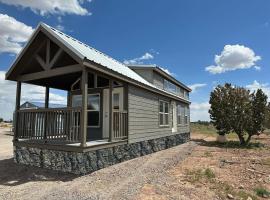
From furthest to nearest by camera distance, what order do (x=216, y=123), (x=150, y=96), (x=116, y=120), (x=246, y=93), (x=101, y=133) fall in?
(x=216, y=123) < (x=246, y=93) < (x=150, y=96) < (x=101, y=133) < (x=116, y=120)

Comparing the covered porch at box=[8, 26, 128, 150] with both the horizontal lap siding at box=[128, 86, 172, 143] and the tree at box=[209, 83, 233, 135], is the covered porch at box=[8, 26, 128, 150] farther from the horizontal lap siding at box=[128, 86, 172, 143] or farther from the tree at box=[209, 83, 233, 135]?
the tree at box=[209, 83, 233, 135]

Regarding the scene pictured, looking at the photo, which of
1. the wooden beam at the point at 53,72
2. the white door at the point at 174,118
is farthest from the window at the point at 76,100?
the white door at the point at 174,118

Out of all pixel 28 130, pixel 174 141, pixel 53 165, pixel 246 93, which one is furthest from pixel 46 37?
pixel 246 93

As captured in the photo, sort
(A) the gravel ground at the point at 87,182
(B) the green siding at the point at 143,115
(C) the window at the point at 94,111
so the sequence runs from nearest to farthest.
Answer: (A) the gravel ground at the point at 87,182 → (B) the green siding at the point at 143,115 → (C) the window at the point at 94,111

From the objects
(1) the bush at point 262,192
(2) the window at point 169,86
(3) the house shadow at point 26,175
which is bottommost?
(1) the bush at point 262,192

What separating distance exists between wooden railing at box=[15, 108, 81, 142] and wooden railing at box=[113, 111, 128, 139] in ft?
4.70

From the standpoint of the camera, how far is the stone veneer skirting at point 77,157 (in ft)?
26.8

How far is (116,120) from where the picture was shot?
10.2 m

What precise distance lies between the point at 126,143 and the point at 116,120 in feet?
3.69

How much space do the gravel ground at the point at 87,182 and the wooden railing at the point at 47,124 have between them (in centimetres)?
126

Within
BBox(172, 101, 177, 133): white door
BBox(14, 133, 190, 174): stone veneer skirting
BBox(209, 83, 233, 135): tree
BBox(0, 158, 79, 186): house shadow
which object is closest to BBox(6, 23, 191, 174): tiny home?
BBox(14, 133, 190, 174): stone veneer skirting

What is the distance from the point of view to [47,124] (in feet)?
31.1

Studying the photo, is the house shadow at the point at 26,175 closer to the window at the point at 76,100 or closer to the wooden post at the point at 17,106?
the wooden post at the point at 17,106

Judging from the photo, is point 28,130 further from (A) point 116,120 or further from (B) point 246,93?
(B) point 246,93
